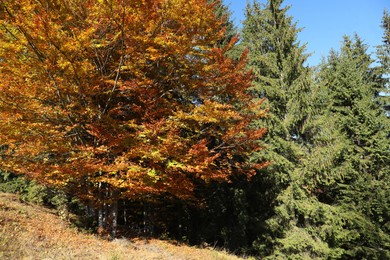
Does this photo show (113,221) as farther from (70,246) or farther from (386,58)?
(386,58)

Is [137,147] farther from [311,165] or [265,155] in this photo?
[311,165]

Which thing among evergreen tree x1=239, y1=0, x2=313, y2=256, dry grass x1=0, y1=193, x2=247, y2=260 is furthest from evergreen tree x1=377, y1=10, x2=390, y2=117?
dry grass x1=0, y1=193, x2=247, y2=260

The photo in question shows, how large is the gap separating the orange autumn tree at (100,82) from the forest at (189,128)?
56 millimetres

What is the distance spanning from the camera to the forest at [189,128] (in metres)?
8.91

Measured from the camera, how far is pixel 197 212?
17.2 meters

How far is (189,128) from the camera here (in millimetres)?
10727

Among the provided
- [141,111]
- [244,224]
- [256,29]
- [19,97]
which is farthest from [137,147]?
[256,29]

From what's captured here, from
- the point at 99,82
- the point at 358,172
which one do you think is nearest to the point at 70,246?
the point at 99,82

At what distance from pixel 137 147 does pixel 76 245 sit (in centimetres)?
357

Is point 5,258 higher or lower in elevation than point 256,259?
higher

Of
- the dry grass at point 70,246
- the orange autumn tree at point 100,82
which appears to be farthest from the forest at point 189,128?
the dry grass at point 70,246

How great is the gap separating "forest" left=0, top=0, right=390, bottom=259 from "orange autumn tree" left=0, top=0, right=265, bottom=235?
56 millimetres

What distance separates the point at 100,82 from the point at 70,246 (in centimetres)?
554

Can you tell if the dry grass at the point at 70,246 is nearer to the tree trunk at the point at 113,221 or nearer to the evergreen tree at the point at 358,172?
the tree trunk at the point at 113,221
